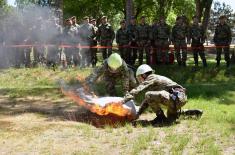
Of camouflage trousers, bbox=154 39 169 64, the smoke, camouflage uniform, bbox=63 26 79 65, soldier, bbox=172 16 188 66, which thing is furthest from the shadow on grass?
soldier, bbox=172 16 188 66

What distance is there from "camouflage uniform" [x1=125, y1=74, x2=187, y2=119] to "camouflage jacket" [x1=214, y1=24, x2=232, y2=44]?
8.04 metres

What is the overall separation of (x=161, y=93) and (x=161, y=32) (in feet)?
Result: 26.4

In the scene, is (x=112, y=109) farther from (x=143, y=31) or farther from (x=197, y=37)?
(x=197, y=37)

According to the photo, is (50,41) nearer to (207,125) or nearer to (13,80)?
(13,80)

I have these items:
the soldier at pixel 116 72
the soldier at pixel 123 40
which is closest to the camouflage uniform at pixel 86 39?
the soldier at pixel 123 40

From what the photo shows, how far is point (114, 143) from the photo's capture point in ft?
28.1

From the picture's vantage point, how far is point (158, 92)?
32.7 feet

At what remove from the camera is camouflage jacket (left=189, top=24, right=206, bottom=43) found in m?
17.7

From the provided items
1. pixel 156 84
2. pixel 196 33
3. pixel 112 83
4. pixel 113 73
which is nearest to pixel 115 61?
pixel 113 73

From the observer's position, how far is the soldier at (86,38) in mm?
18370

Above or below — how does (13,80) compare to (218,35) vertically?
below

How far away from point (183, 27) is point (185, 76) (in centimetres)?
184

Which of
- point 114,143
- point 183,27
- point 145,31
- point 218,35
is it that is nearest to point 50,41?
point 145,31

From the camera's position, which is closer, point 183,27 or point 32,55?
point 183,27
